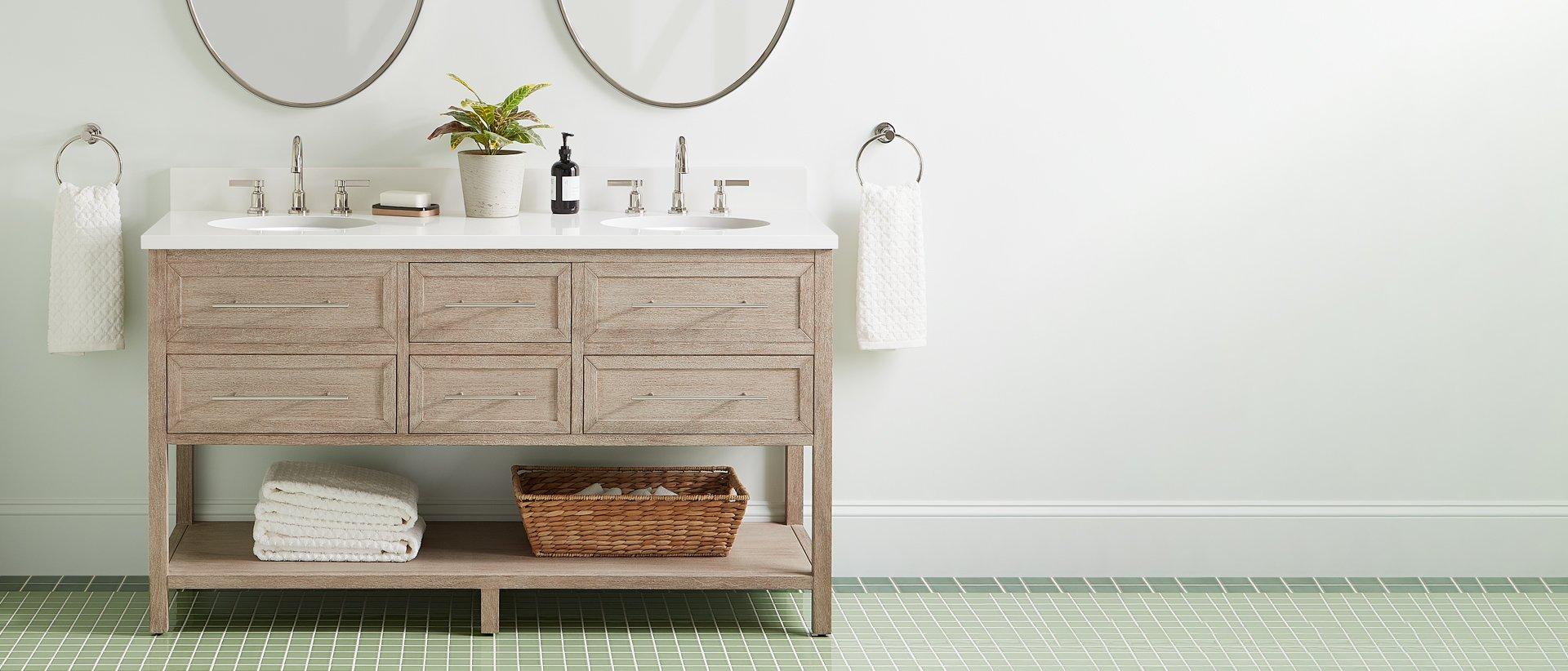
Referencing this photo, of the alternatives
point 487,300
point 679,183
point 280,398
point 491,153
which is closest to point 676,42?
point 679,183

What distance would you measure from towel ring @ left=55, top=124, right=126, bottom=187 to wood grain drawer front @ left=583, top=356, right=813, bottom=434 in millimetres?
1117

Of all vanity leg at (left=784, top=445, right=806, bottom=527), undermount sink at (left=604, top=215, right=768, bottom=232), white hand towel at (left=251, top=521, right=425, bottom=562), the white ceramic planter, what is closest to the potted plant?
the white ceramic planter

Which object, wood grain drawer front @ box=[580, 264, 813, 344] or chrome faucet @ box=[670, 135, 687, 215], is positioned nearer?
wood grain drawer front @ box=[580, 264, 813, 344]

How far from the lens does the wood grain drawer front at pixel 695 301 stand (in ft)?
7.94

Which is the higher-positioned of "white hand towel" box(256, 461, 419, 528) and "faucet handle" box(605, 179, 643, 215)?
"faucet handle" box(605, 179, 643, 215)

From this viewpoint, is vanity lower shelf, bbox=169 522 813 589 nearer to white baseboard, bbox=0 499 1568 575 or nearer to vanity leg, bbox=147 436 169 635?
vanity leg, bbox=147 436 169 635

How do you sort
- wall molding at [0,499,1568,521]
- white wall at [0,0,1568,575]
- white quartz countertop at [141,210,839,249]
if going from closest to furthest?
1. white quartz countertop at [141,210,839,249]
2. white wall at [0,0,1568,575]
3. wall molding at [0,499,1568,521]

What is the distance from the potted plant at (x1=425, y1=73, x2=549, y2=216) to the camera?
2635 millimetres

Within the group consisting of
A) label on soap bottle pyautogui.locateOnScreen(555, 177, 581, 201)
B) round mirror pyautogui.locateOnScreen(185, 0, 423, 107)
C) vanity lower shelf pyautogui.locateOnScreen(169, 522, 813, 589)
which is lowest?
vanity lower shelf pyautogui.locateOnScreen(169, 522, 813, 589)

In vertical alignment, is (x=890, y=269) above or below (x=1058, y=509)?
above

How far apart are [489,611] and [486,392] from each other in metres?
0.43

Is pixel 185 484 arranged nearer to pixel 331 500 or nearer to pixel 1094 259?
pixel 331 500

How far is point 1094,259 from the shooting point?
293 cm

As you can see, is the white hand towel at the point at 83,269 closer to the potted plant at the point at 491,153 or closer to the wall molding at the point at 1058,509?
the wall molding at the point at 1058,509
